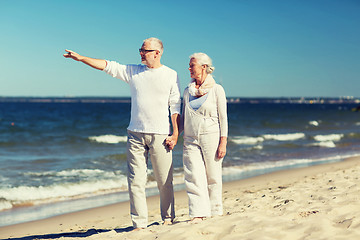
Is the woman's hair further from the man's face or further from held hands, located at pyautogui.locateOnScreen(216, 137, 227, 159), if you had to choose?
held hands, located at pyautogui.locateOnScreen(216, 137, 227, 159)

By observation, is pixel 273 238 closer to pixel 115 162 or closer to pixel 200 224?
pixel 200 224

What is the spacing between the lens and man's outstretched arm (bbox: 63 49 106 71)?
389 centimetres

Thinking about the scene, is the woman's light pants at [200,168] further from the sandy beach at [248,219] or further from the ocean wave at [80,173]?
the ocean wave at [80,173]

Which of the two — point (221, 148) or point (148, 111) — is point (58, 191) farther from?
point (221, 148)

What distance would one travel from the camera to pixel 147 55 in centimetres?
409

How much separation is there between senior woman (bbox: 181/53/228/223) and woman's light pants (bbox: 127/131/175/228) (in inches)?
9.7

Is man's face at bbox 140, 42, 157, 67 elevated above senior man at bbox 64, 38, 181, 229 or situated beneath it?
elevated above

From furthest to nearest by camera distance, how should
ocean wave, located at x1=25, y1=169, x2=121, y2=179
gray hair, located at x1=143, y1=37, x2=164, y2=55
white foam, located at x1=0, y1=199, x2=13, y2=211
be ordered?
ocean wave, located at x1=25, y1=169, x2=121, y2=179, white foam, located at x1=0, y1=199, x2=13, y2=211, gray hair, located at x1=143, y1=37, x2=164, y2=55

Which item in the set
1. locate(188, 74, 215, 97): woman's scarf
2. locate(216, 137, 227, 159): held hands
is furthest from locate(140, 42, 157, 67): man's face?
locate(216, 137, 227, 159): held hands

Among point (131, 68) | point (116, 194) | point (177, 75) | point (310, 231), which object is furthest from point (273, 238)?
point (116, 194)

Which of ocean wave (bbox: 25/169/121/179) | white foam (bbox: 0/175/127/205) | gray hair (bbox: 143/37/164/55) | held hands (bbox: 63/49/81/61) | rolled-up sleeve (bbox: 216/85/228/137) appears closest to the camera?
held hands (bbox: 63/49/81/61)

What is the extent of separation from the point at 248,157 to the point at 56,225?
9.02m

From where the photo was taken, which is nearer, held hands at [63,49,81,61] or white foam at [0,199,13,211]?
held hands at [63,49,81,61]

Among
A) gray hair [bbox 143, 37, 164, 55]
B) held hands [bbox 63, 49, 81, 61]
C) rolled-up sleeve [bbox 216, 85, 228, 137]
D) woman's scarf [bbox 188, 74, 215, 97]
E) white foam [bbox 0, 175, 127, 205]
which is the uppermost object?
→ gray hair [bbox 143, 37, 164, 55]
